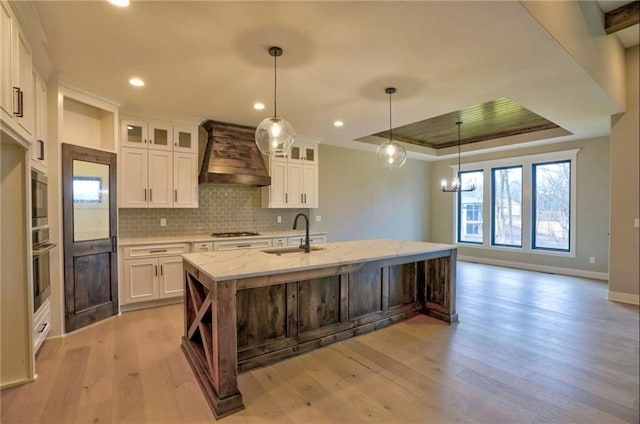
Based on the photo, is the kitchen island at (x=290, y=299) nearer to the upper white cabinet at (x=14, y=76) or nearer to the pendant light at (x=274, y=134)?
the pendant light at (x=274, y=134)

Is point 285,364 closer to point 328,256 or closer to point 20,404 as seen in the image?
point 328,256

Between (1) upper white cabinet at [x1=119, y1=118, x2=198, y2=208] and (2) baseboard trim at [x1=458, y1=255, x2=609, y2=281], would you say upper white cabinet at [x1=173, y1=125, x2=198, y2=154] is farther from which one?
(2) baseboard trim at [x1=458, y1=255, x2=609, y2=281]

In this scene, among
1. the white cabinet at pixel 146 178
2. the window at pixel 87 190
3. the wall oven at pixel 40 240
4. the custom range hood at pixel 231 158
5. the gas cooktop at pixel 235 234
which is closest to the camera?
the wall oven at pixel 40 240

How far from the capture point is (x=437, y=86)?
3.32 meters

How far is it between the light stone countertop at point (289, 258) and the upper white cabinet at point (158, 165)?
1740mm

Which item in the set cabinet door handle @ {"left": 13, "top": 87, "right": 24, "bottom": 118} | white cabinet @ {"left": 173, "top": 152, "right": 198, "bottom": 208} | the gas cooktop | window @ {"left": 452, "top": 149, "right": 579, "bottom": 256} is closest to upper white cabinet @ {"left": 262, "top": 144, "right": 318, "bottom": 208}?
the gas cooktop

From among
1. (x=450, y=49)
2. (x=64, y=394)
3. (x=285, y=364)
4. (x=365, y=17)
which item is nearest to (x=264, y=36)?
(x=365, y=17)

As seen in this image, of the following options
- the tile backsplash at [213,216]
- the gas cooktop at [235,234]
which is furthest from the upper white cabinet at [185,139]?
the gas cooktop at [235,234]

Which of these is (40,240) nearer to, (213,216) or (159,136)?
(159,136)

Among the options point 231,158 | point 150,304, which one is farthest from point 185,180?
point 150,304

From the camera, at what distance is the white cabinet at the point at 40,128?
8.95 ft

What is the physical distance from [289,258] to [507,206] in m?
5.89

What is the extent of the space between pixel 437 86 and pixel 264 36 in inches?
73.2

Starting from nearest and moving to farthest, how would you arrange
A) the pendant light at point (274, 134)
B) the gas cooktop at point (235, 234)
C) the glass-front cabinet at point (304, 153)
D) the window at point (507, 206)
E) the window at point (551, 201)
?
the pendant light at point (274, 134) → the gas cooktop at point (235, 234) → the glass-front cabinet at point (304, 153) → the window at point (551, 201) → the window at point (507, 206)
